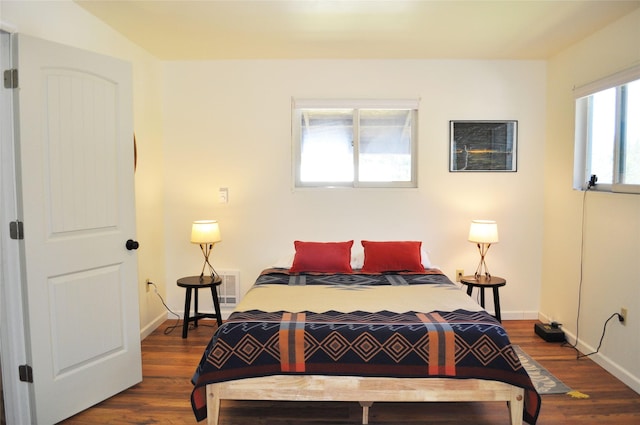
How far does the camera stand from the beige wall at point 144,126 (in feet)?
9.55

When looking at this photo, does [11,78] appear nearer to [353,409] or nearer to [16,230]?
[16,230]

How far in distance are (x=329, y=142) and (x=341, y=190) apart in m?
0.48

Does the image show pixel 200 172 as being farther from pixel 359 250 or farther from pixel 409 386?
pixel 409 386

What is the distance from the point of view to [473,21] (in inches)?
125

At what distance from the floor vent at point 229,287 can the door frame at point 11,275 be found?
2.03 meters

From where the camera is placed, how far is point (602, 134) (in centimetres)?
341

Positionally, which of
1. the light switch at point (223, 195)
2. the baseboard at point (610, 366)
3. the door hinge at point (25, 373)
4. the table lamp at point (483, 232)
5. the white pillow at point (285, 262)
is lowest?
the baseboard at point (610, 366)

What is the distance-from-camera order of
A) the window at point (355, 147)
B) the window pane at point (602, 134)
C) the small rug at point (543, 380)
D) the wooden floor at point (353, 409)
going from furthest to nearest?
1. the window at point (355, 147)
2. the window pane at point (602, 134)
3. the small rug at point (543, 380)
4. the wooden floor at point (353, 409)

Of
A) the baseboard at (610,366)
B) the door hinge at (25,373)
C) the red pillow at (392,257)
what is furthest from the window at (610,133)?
the door hinge at (25,373)

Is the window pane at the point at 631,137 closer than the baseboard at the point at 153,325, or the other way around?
the window pane at the point at 631,137

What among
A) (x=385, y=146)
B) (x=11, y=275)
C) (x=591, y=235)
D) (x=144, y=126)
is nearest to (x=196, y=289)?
(x=144, y=126)

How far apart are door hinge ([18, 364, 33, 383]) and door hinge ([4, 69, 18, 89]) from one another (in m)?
1.46

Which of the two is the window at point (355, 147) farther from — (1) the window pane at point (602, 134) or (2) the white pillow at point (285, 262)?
(1) the window pane at point (602, 134)

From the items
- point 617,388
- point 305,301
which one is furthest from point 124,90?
point 617,388
